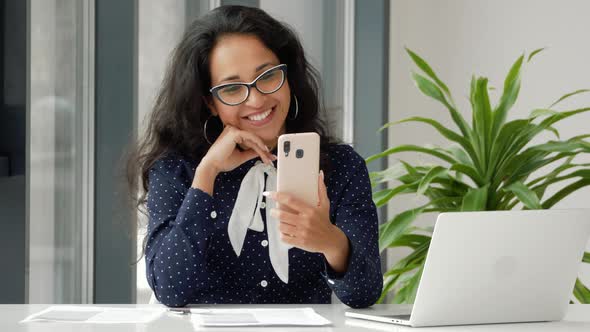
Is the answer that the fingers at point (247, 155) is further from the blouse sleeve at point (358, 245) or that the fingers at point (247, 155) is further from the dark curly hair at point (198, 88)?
the blouse sleeve at point (358, 245)

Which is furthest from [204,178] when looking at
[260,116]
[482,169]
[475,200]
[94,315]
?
[482,169]

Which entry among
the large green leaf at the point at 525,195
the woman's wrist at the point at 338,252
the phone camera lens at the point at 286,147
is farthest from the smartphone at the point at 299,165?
the large green leaf at the point at 525,195

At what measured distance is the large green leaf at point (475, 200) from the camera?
2.82 metres

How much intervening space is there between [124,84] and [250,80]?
4.39ft

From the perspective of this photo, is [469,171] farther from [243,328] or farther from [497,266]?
[243,328]

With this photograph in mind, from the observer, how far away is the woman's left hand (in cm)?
176

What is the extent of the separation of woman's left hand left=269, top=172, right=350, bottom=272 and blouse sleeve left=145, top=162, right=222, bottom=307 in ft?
0.88

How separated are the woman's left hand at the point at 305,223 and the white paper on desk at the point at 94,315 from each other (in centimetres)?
33

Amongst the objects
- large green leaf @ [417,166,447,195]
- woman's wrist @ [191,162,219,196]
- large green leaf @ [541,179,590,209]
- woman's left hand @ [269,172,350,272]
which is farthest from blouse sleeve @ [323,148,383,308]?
large green leaf @ [541,179,590,209]

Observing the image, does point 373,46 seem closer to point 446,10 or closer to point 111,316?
point 446,10

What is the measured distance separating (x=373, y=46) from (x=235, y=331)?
2.50 metres

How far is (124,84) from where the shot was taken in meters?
3.31

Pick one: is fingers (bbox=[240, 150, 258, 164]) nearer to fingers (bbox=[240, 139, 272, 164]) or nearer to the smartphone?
fingers (bbox=[240, 139, 272, 164])

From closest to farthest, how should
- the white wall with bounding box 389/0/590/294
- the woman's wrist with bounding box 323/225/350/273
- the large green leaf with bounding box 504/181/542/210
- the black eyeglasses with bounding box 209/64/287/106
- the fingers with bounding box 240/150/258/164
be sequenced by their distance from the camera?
the woman's wrist with bounding box 323/225/350/273 < the black eyeglasses with bounding box 209/64/287/106 < the fingers with bounding box 240/150/258/164 < the large green leaf with bounding box 504/181/542/210 < the white wall with bounding box 389/0/590/294
